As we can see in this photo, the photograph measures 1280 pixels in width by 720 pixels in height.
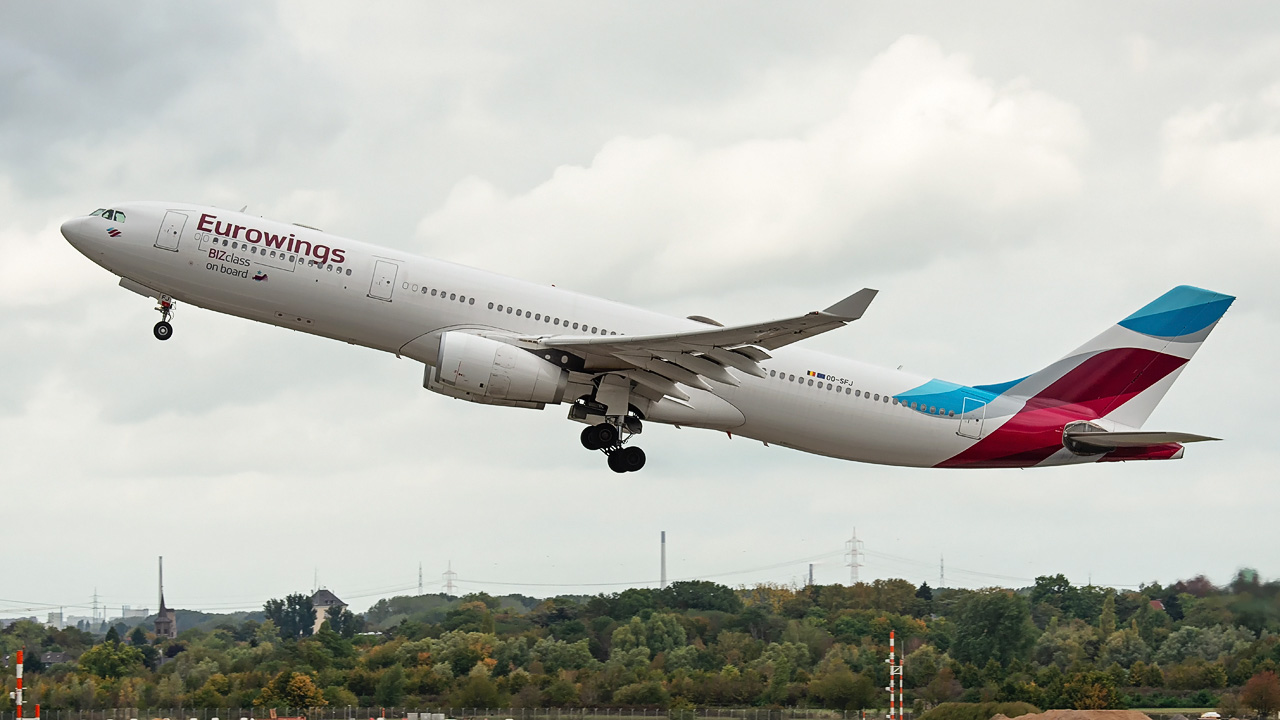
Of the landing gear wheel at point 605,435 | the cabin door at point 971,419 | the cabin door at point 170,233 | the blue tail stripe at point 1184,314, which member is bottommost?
the landing gear wheel at point 605,435

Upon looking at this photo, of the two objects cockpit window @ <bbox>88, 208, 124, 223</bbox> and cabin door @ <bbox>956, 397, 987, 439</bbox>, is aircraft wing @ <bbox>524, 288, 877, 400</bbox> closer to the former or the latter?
cabin door @ <bbox>956, 397, 987, 439</bbox>

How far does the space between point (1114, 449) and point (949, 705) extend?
21925mm

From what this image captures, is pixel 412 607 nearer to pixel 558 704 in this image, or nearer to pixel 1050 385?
pixel 558 704

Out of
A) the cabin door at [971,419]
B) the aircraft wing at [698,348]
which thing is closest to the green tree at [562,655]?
the cabin door at [971,419]

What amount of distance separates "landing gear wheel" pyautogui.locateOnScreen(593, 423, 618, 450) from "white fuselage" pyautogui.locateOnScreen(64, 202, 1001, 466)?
3.59ft

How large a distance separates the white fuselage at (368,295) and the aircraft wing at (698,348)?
1.00m

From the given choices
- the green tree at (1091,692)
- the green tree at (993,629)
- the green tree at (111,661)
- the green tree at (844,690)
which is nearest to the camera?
the green tree at (1091,692)

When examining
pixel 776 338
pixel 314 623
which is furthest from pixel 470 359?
pixel 314 623

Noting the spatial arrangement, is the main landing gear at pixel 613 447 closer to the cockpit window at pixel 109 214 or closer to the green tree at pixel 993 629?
the cockpit window at pixel 109 214

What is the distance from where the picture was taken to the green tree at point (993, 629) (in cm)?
7031

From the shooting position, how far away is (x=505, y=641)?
75.5 m

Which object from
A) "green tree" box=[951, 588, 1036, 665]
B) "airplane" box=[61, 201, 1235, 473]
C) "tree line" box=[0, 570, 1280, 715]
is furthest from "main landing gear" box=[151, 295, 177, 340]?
"green tree" box=[951, 588, 1036, 665]

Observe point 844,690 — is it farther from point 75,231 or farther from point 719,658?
point 75,231

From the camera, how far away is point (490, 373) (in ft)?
105
